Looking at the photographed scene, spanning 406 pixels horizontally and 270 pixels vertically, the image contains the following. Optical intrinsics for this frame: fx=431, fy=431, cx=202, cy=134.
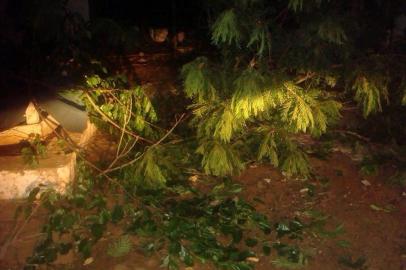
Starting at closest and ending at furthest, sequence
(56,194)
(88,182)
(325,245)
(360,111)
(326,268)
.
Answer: (326,268), (325,245), (56,194), (88,182), (360,111)

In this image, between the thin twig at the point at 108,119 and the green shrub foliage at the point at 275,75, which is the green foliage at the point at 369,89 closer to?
the green shrub foliage at the point at 275,75

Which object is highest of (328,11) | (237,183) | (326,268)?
(328,11)

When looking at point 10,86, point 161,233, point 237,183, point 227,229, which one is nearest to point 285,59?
point 237,183

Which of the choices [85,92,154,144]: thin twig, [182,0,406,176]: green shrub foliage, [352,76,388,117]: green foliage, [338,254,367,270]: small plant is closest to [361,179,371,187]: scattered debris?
[182,0,406,176]: green shrub foliage

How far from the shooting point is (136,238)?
12.7ft

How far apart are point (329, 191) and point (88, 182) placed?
101 inches

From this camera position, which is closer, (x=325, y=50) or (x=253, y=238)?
(x=253, y=238)

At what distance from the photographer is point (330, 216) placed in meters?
4.20

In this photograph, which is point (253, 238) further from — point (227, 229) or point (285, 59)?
point (285, 59)

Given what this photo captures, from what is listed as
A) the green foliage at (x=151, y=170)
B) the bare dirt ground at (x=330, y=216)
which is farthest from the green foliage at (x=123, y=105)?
the bare dirt ground at (x=330, y=216)

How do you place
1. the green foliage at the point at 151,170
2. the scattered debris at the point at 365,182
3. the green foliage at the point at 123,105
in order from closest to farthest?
the green foliage at the point at 151,170
the scattered debris at the point at 365,182
the green foliage at the point at 123,105

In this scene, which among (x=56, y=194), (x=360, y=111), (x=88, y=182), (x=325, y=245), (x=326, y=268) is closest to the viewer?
(x=326, y=268)

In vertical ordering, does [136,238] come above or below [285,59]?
below

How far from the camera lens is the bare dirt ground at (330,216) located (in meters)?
3.62
